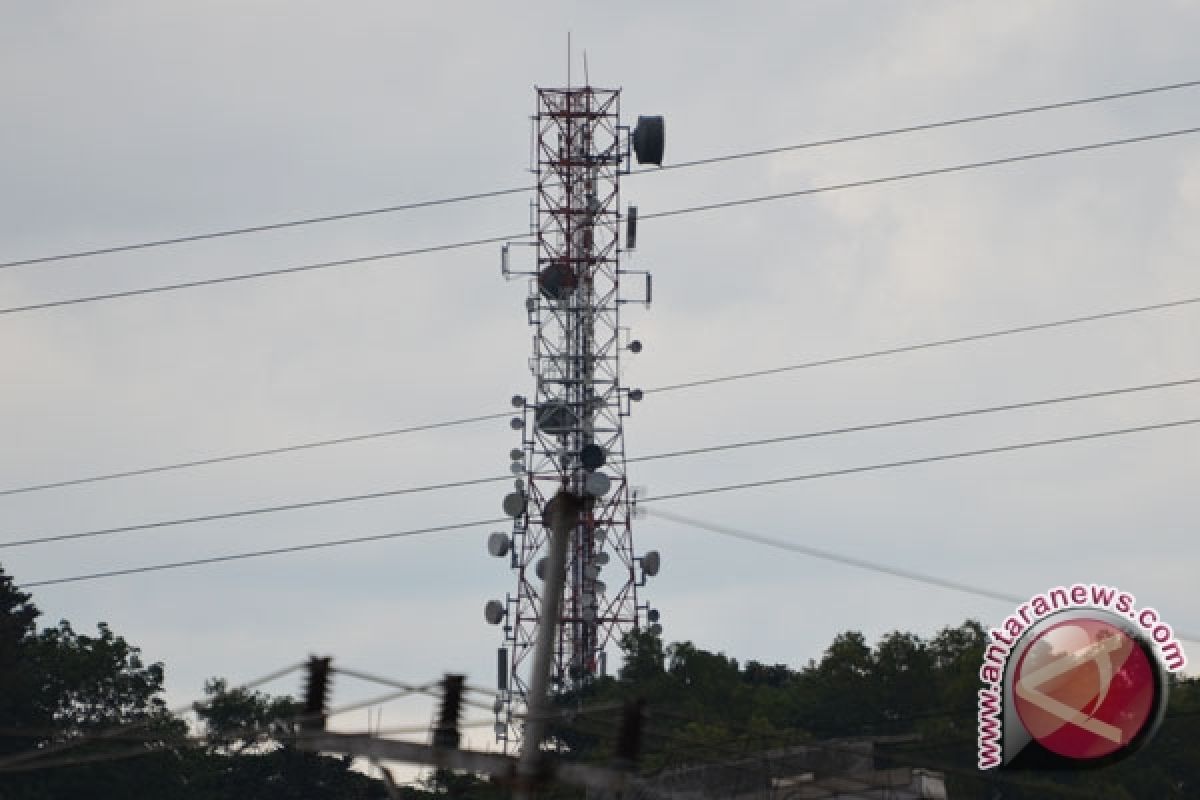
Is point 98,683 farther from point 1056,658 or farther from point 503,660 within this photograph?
point 1056,658

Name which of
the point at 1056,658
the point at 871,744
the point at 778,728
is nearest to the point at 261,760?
the point at 778,728

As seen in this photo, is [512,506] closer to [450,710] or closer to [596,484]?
[596,484]

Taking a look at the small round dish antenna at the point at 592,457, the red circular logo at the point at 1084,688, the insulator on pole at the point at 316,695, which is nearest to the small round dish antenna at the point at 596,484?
the small round dish antenna at the point at 592,457

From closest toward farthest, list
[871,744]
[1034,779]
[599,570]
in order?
[871,744]
[599,570]
[1034,779]

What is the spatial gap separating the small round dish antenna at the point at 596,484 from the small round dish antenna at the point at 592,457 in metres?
0.32

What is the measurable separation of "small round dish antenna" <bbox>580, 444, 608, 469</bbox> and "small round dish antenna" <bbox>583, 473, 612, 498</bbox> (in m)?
0.32

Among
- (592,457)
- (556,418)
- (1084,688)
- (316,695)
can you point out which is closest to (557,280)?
(556,418)

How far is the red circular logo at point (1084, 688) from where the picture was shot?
55719 millimetres

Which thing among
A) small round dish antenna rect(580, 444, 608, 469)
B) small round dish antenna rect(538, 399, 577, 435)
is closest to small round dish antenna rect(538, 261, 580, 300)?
small round dish antenna rect(538, 399, 577, 435)

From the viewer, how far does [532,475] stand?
274ft

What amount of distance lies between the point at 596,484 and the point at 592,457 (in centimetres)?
80

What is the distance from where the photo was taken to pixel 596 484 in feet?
260

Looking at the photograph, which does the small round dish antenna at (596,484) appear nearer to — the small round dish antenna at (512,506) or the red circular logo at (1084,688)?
the small round dish antenna at (512,506)

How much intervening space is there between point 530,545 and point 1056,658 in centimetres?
2918
